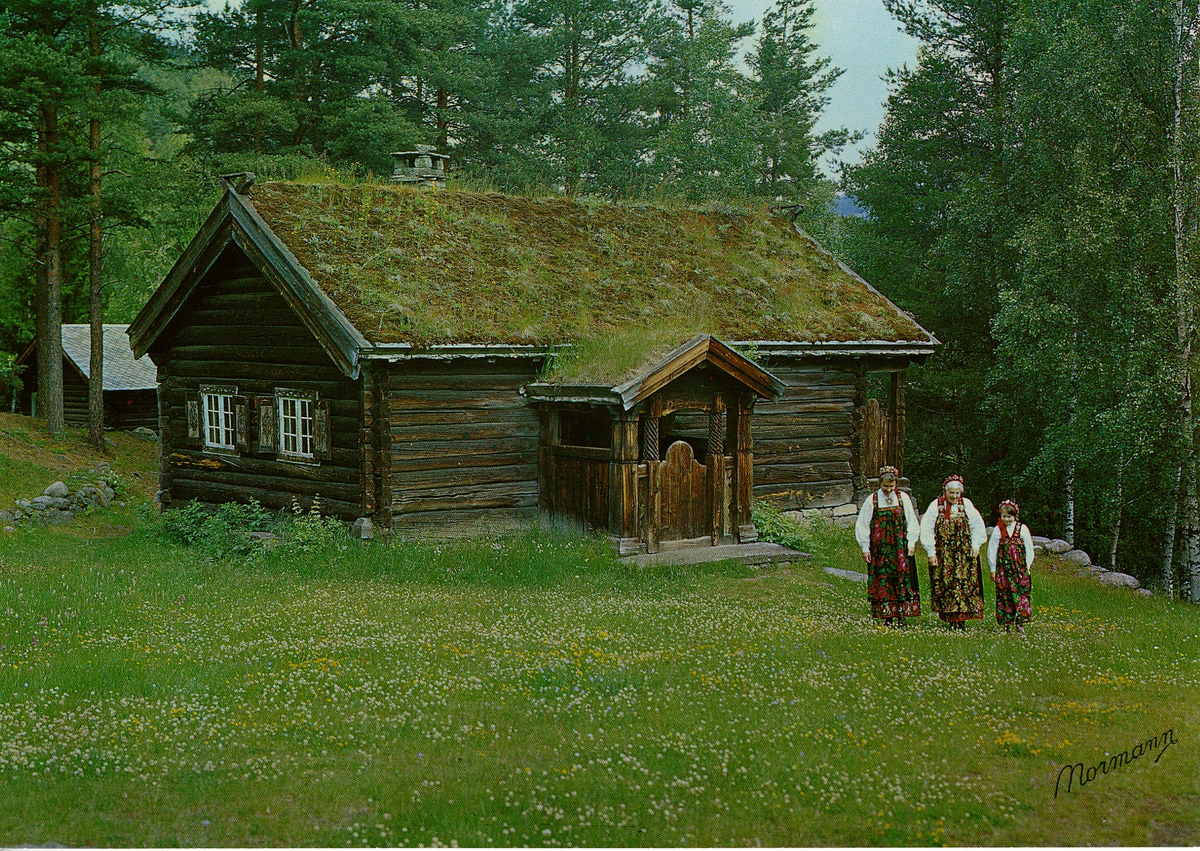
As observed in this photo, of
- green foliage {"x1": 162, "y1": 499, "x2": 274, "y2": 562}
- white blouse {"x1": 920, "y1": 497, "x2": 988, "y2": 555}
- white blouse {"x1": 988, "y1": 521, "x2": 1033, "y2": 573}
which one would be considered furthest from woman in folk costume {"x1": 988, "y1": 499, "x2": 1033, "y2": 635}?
green foliage {"x1": 162, "y1": 499, "x2": 274, "y2": 562}

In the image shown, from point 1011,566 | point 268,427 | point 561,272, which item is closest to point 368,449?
point 268,427

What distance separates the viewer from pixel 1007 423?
2839 centimetres

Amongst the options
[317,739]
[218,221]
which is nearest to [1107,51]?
[218,221]

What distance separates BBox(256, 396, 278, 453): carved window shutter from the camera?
18516 millimetres

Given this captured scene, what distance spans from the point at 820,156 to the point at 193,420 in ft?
115

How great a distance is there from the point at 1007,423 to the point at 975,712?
21.2m

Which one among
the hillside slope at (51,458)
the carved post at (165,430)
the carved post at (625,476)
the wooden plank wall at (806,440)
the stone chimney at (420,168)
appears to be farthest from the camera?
the hillside slope at (51,458)

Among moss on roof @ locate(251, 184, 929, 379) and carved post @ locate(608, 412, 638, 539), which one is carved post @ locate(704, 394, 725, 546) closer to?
moss on roof @ locate(251, 184, 929, 379)

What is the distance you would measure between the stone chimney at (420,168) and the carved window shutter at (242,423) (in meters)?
5.61

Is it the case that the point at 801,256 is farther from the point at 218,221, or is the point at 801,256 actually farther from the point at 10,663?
the point at 10,663

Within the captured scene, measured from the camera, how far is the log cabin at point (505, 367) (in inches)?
647

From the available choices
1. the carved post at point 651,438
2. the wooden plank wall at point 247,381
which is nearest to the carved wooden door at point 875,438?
the carved post at point 651,438

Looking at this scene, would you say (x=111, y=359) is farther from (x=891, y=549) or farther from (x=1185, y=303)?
(x=1185, y=303)

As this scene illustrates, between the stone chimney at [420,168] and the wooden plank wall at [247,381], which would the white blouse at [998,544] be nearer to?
the wooden plank wall at [247,381]
